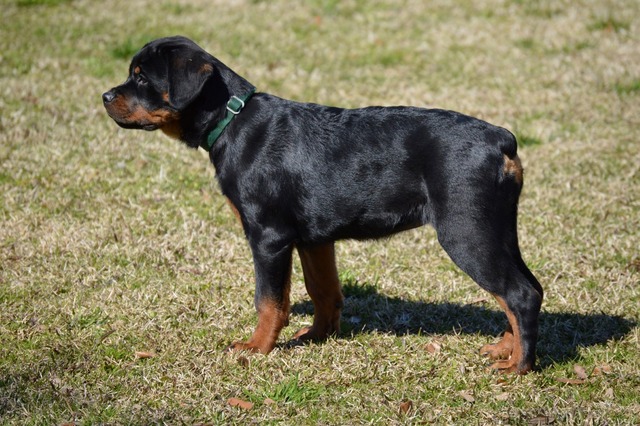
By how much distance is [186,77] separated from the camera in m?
4.84

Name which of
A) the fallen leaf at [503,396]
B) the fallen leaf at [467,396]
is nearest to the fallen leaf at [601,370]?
the fallen leaf at [503,396]

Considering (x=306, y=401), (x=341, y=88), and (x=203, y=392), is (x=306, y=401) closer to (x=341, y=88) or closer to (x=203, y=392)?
(x=203, y=392)

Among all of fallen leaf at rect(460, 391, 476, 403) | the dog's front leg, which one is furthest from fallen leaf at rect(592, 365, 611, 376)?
the dog's front leg

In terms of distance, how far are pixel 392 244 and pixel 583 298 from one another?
5.11 ft

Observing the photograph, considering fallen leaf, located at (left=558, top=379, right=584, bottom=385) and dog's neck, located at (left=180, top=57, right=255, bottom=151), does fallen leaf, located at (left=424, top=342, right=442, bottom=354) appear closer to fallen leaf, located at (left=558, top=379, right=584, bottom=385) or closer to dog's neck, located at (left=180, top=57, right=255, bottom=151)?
fallen leaf, located at (left=558, top=379, right=584, bottom=385)

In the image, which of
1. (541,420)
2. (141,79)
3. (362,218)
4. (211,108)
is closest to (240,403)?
(362,218)

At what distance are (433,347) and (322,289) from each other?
761 millimetres

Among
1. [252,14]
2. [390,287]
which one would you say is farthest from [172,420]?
[252,14]

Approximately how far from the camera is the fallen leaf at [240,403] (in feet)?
14.7

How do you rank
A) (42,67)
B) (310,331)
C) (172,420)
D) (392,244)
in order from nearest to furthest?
(172,420), (310,331), (392,244), (42,67)

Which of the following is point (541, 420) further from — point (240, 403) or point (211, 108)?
point (211, 108)

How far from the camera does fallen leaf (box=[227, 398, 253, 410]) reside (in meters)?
4.48

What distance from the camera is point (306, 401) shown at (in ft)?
15.0

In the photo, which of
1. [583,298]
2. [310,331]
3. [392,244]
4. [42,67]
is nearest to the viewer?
[310,331]
